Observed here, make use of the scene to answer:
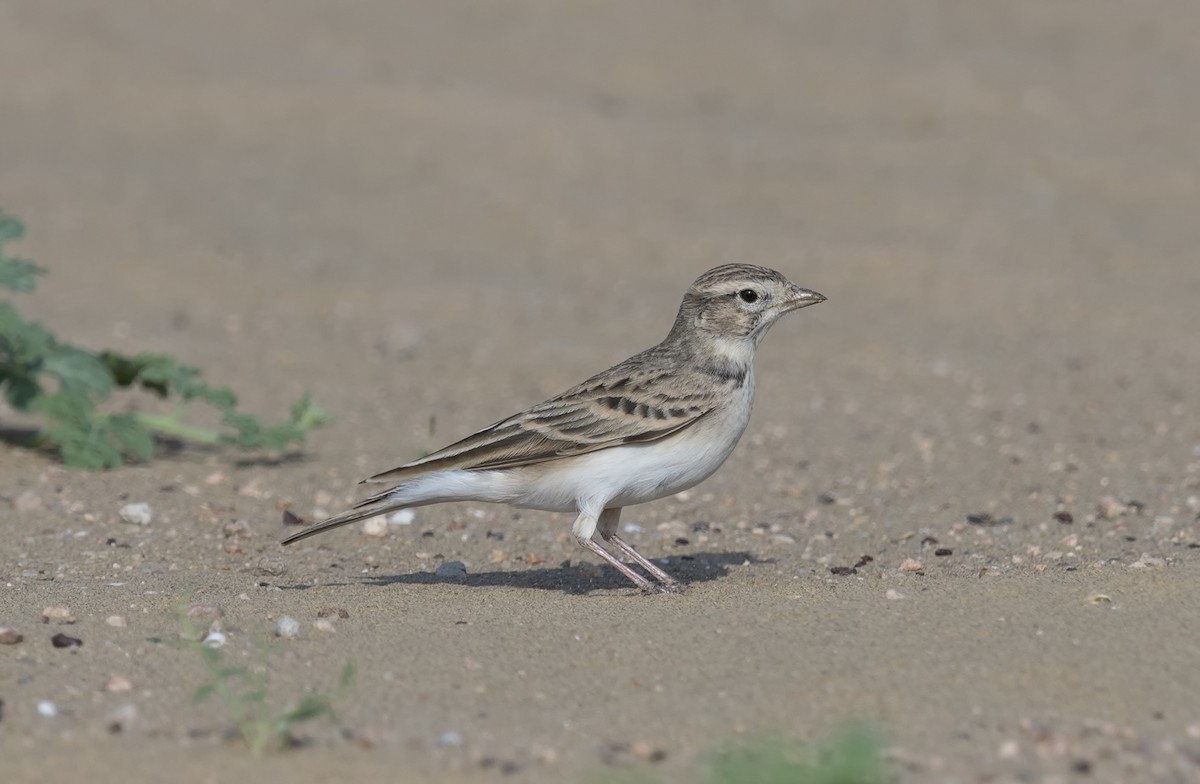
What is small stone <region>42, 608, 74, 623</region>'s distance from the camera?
6.04m

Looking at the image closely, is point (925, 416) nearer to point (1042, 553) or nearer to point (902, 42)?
point (1042, 553)

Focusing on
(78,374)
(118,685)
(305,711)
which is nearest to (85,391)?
(78,374)

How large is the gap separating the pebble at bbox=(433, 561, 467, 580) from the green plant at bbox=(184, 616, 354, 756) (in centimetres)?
204

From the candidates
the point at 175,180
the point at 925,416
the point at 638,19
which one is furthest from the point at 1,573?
the point at 638,19

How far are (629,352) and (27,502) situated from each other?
514 cm

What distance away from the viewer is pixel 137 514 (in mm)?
8406

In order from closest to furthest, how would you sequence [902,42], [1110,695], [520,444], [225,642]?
[1110,695]
[225,642]
[520,444]
[902,42]

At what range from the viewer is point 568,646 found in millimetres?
5824

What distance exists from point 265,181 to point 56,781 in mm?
12882

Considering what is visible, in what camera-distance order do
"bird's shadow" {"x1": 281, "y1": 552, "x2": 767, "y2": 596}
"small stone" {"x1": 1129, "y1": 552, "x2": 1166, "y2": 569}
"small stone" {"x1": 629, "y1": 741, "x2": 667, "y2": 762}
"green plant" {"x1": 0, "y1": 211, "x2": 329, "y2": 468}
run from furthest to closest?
"green plant" {"x1": 0, "y1": 211, "x2": 329, "y2": 468}
"bird's shadow" {"x1": 281, "y1": 552, "x2": 767, "y2": 596}
"small stone" {"x1": 1129, "y1": 552, "x2": 1166, "y2": 569}
"small stone" {"x1": 629, "y1": 741, "x2": 667, "y2": 762}

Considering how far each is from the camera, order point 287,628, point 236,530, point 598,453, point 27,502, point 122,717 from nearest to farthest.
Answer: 1. point 122,717
2. point 287,628
3. point 598,453
4. point 236,530
5. point 27,502

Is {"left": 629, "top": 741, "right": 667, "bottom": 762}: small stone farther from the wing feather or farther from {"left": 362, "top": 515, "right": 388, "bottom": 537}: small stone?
{"left": 362, "top": 515, "right": 388, "bottom": 537}: small stone

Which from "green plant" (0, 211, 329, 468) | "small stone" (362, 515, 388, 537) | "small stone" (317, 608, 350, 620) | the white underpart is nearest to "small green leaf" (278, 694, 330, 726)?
"small stone" (317, 608, 350, 620)

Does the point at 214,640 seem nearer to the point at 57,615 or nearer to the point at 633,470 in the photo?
the point at 57,615
